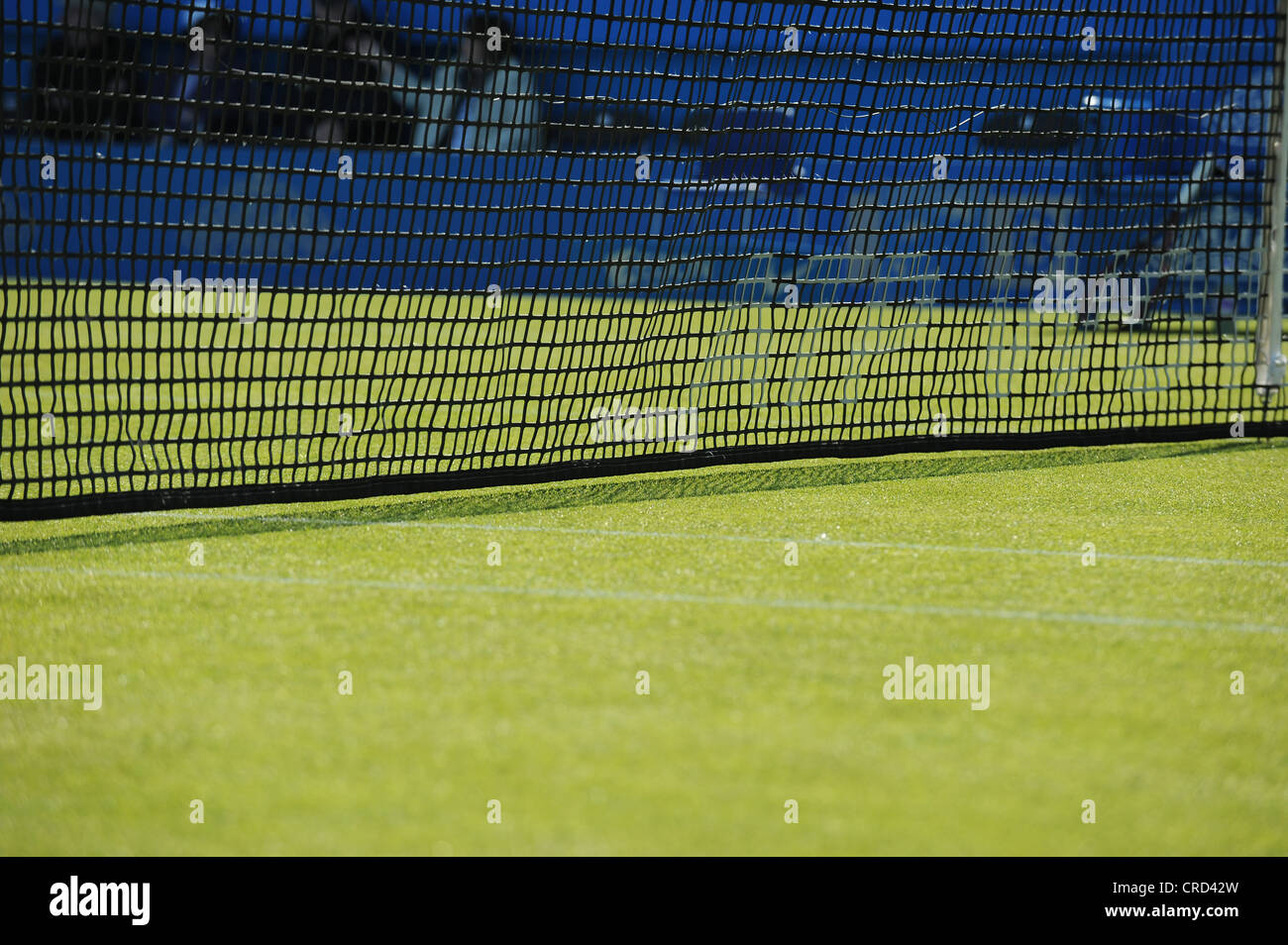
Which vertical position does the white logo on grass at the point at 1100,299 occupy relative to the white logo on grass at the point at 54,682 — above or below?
above

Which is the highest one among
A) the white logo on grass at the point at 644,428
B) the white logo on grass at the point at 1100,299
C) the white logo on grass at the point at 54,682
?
the white logo on grass at the point at 1100,299

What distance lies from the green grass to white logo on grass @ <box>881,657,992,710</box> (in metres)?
0.05

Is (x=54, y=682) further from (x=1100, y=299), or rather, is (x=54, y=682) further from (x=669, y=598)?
(x=1100, y=299)

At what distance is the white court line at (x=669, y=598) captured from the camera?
451cm

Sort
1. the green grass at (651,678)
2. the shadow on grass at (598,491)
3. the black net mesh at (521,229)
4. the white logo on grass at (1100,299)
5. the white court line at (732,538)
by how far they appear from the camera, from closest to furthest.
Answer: the green grass at (651,678) < the white court line at (732,538) < the shadow on grass at (598,491) < the black net mesh at (521,229) < the white logo on grass at (1100,299)

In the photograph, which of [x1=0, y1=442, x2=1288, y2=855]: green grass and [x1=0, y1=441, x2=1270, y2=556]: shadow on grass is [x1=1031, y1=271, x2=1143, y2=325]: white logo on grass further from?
[x1=0, y1=442, x2=1288, y2=855]: green grass

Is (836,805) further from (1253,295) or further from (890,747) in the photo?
(1253,295)

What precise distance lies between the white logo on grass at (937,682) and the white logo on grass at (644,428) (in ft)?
10.6

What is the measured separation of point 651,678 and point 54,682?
4.87ft

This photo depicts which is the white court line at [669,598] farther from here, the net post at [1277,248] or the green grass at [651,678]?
the net post at [1277,248]

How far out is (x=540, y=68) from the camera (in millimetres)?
6875

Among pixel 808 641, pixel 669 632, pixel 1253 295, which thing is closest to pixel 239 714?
pixel 669 632
